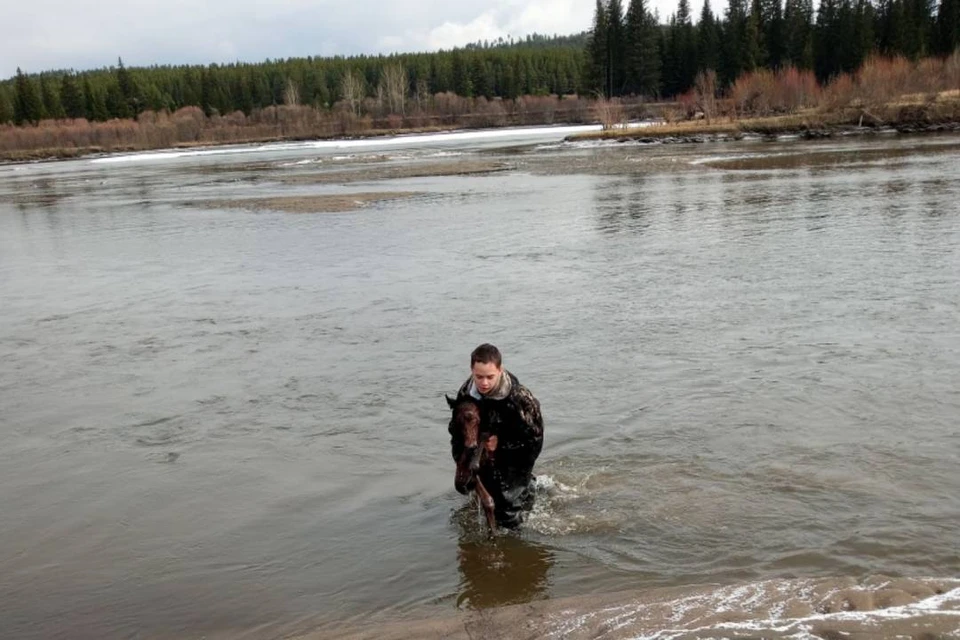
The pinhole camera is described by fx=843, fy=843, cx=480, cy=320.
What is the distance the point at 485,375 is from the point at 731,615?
201 centimetres

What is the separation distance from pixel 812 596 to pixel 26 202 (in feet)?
138

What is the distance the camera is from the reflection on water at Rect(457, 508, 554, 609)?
5348 millimetres

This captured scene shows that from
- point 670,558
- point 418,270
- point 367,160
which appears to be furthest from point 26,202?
point 670,558

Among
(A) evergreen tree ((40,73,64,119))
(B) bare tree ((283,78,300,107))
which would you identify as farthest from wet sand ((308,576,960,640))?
(A) evergreen tree ((40,73,64,119))

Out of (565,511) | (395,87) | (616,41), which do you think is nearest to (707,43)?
(616,41)

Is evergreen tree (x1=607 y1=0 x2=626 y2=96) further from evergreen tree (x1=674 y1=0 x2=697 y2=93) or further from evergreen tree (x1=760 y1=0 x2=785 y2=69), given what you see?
evergreen tree (x1=760 y1=0 x2=785 y2=69)

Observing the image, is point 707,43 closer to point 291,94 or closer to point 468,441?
point 291,94

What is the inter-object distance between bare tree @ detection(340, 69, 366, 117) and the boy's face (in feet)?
426

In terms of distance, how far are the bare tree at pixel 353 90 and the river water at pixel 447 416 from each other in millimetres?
116890

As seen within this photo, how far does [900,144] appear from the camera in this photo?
4225 cm

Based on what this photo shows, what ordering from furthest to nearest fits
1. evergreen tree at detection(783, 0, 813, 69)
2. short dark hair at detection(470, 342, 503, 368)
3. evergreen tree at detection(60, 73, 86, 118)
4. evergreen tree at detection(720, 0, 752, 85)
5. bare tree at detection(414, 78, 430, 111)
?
bare tree at detection(414, 78, 430, 111) → evergreen tree at detection(60, 73, 86, 118) → evergreen tree at detection(720, 0, 752, 85) → evergreen tree at detection(783, 0, 813, 69) → short dark hair at detection(470, 342, 503, 368)

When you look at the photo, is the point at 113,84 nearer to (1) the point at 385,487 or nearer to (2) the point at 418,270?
(2) the point at 418,270

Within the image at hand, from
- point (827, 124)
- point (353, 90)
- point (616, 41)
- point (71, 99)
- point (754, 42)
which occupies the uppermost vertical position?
point (616, 41)

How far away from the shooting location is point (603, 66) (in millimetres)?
113875
